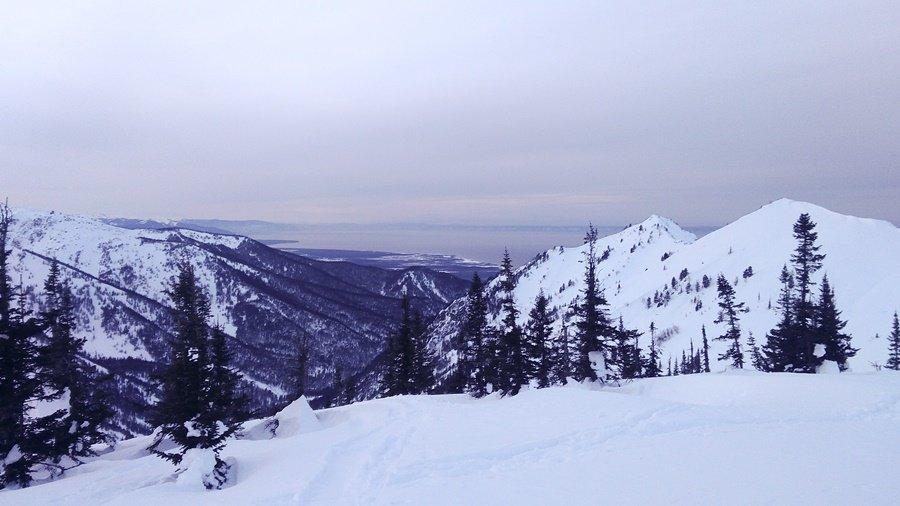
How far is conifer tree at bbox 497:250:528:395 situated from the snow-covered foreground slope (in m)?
10.4

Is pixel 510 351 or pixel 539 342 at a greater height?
pixel 539 342

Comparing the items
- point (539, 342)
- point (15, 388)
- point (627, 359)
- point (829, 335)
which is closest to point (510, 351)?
point (539, 342)

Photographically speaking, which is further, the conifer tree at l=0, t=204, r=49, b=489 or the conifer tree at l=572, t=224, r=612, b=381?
the conifer tree at l=572, t=224, r=612, b=381

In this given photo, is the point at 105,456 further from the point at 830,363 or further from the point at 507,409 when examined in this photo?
the point at 830,363

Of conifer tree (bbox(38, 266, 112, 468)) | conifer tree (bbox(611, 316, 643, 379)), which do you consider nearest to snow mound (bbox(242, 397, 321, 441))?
conifer tree (bbox(38, 266, 112, 468))

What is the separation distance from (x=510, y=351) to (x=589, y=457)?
72.9ft

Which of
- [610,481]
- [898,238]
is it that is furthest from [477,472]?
[898,238]

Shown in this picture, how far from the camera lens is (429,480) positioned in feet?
43.9

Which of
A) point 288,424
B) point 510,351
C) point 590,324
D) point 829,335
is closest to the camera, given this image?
point 288,424

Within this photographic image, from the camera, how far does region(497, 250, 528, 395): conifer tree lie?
35281mm

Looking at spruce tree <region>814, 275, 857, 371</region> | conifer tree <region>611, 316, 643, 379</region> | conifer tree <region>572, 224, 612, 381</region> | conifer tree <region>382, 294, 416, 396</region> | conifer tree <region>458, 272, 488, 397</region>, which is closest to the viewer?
conifer tree <region>572, 224, 612, 381</region>

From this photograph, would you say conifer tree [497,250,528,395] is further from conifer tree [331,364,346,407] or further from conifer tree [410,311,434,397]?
conifer tree [331,364,346,407]

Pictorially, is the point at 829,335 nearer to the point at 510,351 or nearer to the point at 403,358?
the point at 510,351

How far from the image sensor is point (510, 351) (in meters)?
36.2
